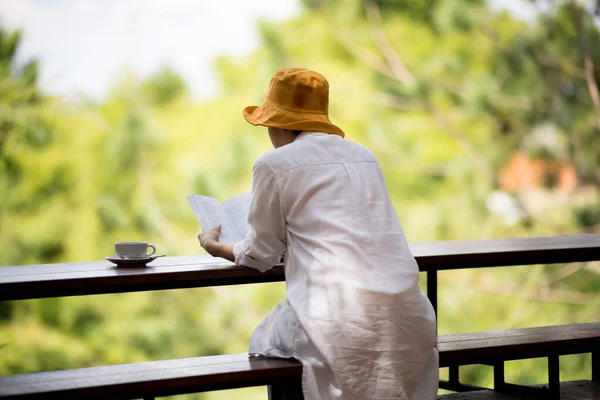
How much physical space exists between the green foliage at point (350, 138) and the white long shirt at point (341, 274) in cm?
389

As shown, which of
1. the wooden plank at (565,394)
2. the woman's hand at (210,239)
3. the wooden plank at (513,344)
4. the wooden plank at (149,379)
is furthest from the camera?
the wooden plank at (565,394)

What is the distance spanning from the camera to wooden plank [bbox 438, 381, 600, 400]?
2.26m

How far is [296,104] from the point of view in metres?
1.76

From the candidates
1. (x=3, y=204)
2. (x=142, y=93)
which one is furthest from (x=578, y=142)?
(x=3, y=204)

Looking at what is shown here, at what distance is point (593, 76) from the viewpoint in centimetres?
569

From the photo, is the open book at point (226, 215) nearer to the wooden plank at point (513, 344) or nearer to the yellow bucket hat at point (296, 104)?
the yellow bucket hat at point (296, 104)

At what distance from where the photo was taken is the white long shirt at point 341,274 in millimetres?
1624

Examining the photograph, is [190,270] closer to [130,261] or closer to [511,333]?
[130,261]

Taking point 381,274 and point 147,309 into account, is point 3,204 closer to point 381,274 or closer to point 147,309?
point 147,309

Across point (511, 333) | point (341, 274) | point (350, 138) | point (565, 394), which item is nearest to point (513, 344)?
point (511, 333)

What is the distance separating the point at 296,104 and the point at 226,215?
33 cm

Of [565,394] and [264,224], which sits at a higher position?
[264,224]

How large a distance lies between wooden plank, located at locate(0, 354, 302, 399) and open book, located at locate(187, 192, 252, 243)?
0.28 metres

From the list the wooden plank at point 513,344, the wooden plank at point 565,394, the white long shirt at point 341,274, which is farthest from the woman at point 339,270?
the wooden plank at point 565,394
